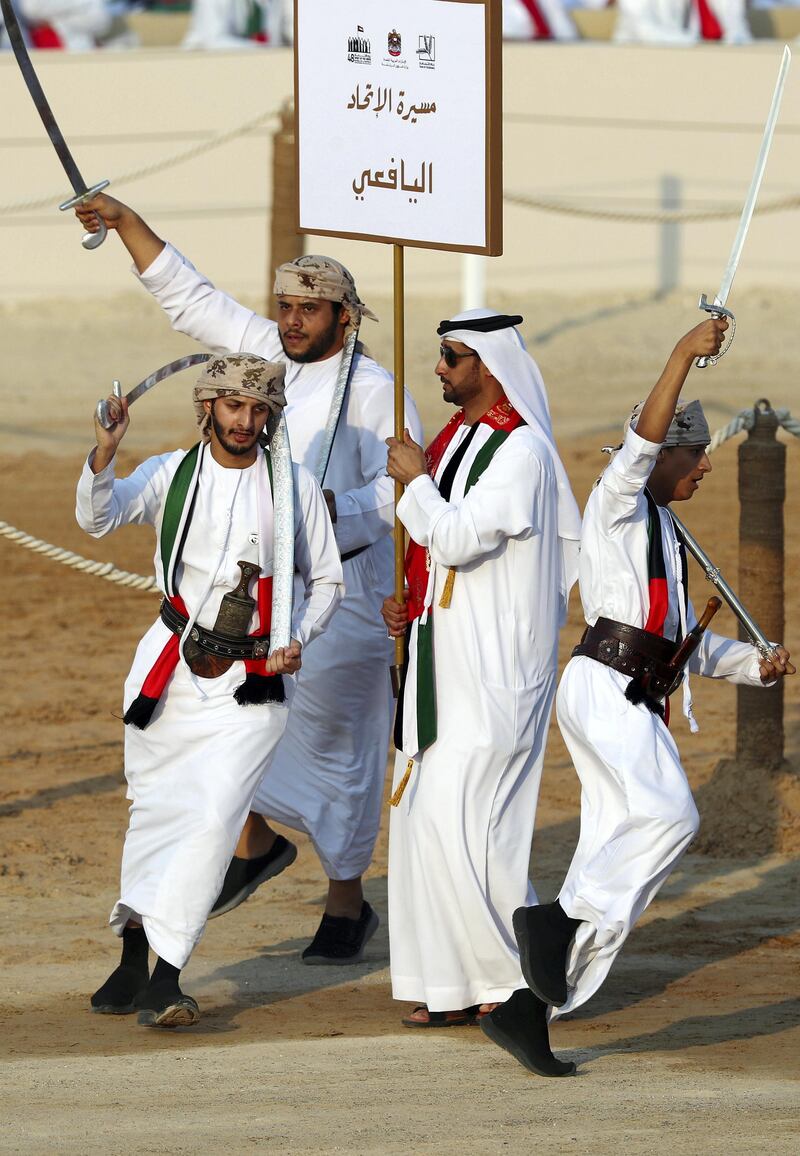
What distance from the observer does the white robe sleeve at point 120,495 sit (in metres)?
6.09

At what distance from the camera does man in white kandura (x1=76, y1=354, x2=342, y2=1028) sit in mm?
6086

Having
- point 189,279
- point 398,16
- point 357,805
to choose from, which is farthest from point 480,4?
point 357,805

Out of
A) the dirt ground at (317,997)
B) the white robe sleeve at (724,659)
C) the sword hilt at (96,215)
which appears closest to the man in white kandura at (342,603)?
the sword hilt at (96,215)

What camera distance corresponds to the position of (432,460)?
6328 mm

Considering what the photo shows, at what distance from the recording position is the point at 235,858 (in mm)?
6953

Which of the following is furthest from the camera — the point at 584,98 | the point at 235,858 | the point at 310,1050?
the point at 584,98

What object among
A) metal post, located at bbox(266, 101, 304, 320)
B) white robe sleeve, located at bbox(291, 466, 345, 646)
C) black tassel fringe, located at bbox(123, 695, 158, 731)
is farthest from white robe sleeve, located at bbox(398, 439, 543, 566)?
metal post, located at bbox(266, 101, 304, 320)

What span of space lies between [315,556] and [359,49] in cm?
146

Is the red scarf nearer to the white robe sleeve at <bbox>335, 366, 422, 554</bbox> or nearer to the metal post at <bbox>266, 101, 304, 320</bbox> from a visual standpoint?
the white robe sleeve at <bbox>335, 366, 422, 554</bbox>

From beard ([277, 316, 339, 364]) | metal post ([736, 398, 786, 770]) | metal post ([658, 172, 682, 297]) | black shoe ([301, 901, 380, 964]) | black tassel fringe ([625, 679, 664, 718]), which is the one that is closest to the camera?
black tassel fringe ([625, 679, 664, 718])

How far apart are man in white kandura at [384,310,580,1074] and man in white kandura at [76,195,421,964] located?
83cm

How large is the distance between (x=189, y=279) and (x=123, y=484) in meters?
1.11

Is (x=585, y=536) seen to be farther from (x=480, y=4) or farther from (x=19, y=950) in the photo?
(x=19, y=950)

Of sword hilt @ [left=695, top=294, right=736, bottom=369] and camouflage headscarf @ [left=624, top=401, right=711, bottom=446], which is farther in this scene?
camouflage headscarf @ [left=624, top=401, right=711, bottom=446]
